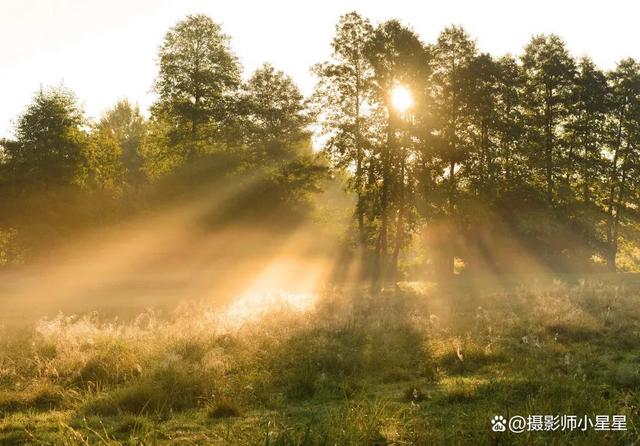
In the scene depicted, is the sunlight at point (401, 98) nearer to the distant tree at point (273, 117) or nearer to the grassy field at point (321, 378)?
the distant tree at point (273, 117)

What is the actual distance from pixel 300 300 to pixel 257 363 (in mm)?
8408

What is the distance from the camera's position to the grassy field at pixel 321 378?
6207mm

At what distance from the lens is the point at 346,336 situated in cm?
1284

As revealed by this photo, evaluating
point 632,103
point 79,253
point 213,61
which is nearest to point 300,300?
point 79,253

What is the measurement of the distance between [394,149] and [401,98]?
364 centimetres

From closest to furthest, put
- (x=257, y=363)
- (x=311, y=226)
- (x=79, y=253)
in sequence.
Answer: (x=257, y=363), (x=79, y=253), (x=311, y=226)

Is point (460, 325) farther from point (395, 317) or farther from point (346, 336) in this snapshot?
point (346, 336)

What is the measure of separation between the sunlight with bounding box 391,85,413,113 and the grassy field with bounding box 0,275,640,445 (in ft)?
71.1

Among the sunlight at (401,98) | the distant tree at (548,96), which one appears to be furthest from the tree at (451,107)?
the distant tree at (548,96)

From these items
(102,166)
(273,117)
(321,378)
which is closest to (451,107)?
(273,117)

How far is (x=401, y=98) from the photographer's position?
35.0 metres

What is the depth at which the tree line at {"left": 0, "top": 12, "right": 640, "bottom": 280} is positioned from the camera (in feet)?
116

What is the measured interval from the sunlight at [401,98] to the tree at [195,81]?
14.5 meters

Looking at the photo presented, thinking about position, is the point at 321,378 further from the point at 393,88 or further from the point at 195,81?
the point at 195,81
